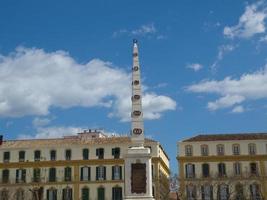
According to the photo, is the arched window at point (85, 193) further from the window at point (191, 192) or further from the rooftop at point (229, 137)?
the rooftop at point (229, 137)

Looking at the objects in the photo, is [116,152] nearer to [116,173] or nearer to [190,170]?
[116,173]

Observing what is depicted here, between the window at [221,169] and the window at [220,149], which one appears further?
the window at [220,149]

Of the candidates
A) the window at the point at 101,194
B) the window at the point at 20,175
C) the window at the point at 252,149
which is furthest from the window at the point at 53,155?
the window at the point at 252,149

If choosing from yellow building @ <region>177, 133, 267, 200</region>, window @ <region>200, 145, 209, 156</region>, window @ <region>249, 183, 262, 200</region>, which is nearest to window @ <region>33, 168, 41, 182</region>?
yellow building @ <region>177, 133, 267, 200</region>

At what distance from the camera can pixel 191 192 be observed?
7575 centimetres

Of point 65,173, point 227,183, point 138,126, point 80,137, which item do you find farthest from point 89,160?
point 138,126

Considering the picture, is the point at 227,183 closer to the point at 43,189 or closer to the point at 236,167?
the point at 236,167

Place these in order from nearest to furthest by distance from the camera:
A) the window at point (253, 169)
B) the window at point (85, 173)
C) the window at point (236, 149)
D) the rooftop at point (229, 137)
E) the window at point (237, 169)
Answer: the window at point (253, 169), the window at point (237, 169), the window at point (236, 149), the rooftop at point (229, 137), the window at point (85, 173)

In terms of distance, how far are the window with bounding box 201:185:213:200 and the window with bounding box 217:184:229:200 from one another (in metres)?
1.18

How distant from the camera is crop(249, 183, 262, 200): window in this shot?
75062 mm

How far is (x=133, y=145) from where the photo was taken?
1699 inches

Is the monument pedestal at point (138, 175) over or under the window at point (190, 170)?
under

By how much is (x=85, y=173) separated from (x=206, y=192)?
16775mm

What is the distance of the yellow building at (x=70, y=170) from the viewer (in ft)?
255
